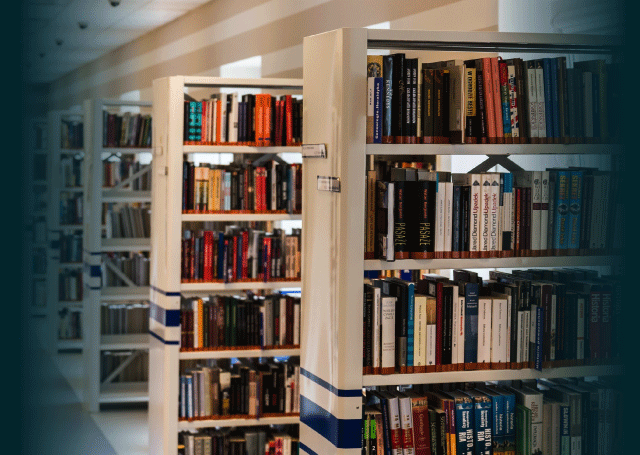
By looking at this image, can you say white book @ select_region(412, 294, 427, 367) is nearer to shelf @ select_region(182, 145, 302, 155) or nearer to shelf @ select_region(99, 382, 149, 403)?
shelf @ select_region(182, 145, 302, 155)

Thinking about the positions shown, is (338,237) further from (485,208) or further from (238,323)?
(238,323)

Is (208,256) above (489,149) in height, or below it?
below

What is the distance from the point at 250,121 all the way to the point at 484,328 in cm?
226

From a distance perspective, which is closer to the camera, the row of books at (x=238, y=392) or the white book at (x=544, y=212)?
the white book at (x=544, y=212)

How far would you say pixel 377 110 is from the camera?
2.63 meters

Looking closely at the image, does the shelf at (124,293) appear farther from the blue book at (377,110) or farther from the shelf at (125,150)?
the blue book at (377,110)

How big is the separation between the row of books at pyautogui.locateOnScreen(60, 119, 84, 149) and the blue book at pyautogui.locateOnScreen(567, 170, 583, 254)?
22.7 ft

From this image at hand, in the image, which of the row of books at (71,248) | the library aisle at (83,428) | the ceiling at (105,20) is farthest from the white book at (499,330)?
the row of books at (71,248)

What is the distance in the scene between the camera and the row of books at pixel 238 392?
452cm

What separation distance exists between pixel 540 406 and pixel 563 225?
64 cm

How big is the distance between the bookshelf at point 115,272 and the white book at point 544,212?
14.1 ft

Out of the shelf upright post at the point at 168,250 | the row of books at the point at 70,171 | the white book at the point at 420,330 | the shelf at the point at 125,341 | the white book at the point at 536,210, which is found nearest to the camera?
the white book at the point at 420,330

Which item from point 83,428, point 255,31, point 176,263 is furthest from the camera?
point 255,31

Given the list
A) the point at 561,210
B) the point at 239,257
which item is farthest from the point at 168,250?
the point at 561,210
